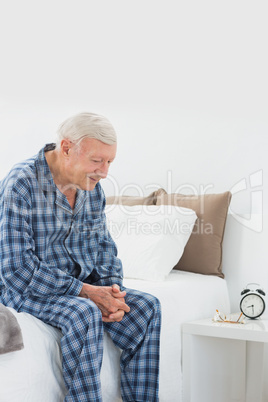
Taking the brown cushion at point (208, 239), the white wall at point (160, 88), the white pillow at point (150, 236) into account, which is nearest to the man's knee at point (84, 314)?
the white pillow at point (150, 236)

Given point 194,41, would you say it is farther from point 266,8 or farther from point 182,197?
point 182,197

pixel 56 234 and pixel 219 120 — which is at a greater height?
pixel 219 120

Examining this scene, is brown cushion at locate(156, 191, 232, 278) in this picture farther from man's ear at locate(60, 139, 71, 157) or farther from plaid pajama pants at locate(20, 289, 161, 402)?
man's ear at locate(60, 139, 71, 157)

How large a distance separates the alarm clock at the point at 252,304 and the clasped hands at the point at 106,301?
943 millimetres

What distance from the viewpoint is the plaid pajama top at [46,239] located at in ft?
6.20

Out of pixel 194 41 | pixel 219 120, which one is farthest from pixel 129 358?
pixel 194 41

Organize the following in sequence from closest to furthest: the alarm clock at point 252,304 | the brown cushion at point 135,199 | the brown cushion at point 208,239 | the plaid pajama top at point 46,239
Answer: the plaid pajama top at point 46,239 → the alarm clock at point 252,304 → the brown cushion at point 208,239 → the brown cushion at point 135,199

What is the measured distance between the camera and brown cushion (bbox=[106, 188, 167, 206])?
3.25 m

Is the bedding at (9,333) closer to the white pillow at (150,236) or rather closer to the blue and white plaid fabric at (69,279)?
the blue and white plaid fabric at (69,279)

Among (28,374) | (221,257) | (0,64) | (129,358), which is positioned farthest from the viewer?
(0,64)

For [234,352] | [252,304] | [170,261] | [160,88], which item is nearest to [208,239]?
[170,261]

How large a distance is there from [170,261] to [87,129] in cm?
107

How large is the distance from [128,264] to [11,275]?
3.46 ft

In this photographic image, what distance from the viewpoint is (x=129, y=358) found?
2035mm
